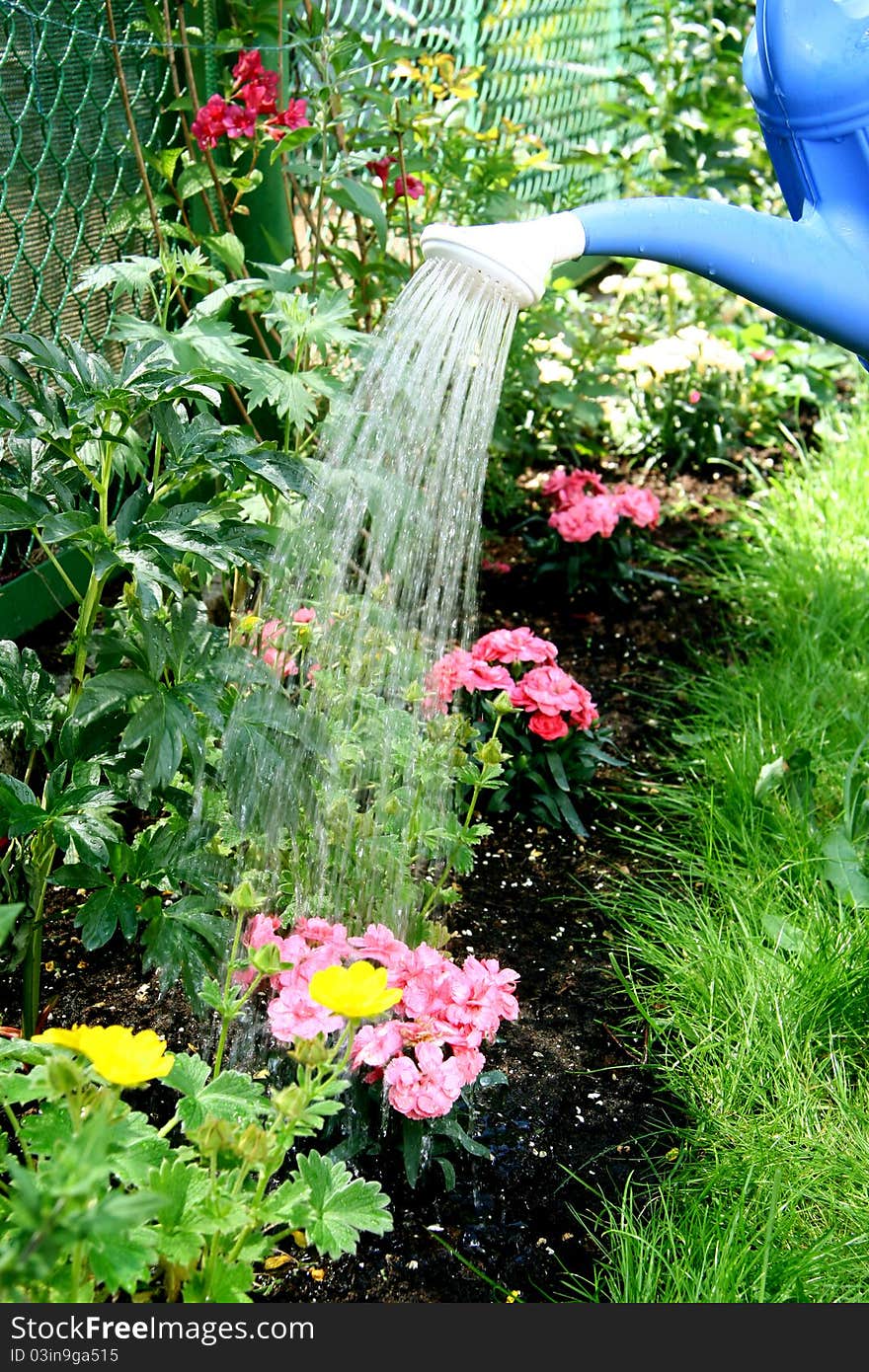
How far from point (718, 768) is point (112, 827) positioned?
1215 millimetres

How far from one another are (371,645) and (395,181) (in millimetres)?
1112

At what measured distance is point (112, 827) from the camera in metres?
1.52

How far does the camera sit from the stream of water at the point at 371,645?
1531 millimetres

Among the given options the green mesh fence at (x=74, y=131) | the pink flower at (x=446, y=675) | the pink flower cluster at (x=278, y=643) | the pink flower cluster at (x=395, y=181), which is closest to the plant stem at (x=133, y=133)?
the green mesh fence at (x=74, y=131)

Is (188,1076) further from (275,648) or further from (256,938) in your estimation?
(275,648)

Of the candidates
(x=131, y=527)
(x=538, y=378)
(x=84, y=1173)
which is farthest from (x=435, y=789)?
(x=538, y=378)

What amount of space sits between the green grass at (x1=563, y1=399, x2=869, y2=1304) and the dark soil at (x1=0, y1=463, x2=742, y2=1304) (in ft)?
0.14

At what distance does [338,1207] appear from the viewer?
1162 mm

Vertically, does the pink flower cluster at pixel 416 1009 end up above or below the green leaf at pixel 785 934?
above

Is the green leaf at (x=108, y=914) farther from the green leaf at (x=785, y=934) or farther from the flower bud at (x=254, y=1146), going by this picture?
the green leaf at (x=785, y=934)

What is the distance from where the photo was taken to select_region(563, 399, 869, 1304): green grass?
1.47 m

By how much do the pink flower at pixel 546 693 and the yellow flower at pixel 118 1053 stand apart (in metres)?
1.24

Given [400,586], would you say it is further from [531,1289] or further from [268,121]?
[531,1289]

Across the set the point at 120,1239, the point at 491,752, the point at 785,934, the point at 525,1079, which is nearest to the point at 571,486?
the point at 785,934
